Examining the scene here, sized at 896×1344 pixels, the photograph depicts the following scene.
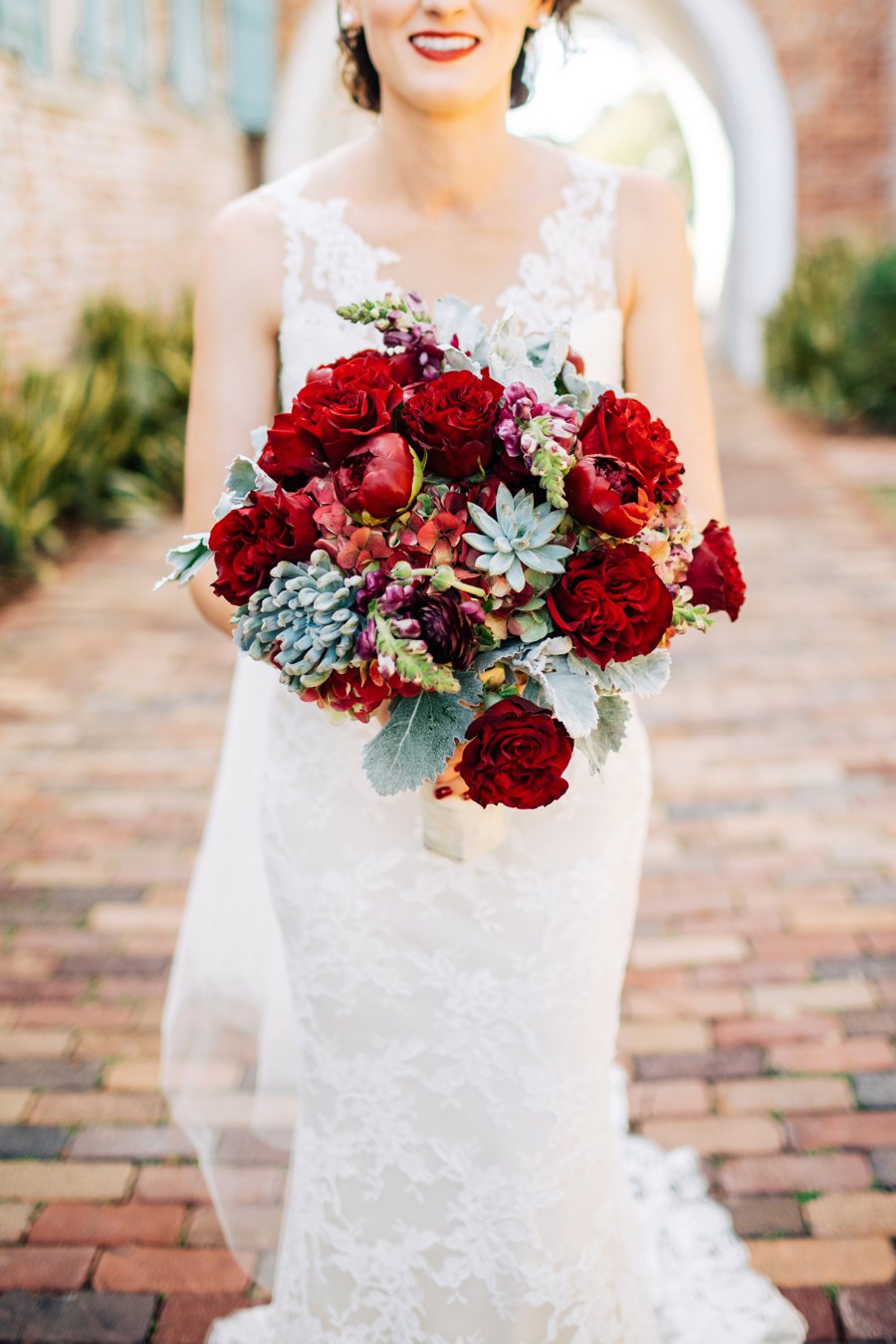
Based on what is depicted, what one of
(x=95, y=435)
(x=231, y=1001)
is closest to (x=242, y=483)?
(x=231, y=1001)

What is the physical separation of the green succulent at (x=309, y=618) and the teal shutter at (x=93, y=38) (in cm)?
905

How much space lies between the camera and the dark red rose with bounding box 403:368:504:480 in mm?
1441

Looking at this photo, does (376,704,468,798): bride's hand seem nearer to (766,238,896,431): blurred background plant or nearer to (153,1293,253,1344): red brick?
(153,1293,253,1344): red brick

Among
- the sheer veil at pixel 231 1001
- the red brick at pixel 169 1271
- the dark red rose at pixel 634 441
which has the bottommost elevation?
the red brick at pixel 169 1271

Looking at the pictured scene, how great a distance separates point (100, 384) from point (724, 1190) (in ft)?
22.8

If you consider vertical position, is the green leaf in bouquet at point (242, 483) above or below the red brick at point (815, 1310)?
above

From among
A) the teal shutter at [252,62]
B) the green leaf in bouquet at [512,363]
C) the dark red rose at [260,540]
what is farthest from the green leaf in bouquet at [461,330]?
the teal shutter at [252,62]

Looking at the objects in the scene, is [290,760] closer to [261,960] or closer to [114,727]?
[261,960]

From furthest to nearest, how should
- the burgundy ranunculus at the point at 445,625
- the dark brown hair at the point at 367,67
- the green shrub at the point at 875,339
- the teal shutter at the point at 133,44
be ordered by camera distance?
the green shrub at the point at 875,339
the teal shutter at the point at 133,44
the dark brown hair at the point at 367,67
the burgundy ranunculus at the point at 445,625

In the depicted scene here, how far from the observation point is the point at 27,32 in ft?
26.8

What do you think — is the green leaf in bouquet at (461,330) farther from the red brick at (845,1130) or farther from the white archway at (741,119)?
the white archway at (741,119)

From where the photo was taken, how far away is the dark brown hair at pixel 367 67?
218 centimetres

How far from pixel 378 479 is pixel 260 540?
6.1 inches

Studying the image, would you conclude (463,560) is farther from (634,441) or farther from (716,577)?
(716,577)
